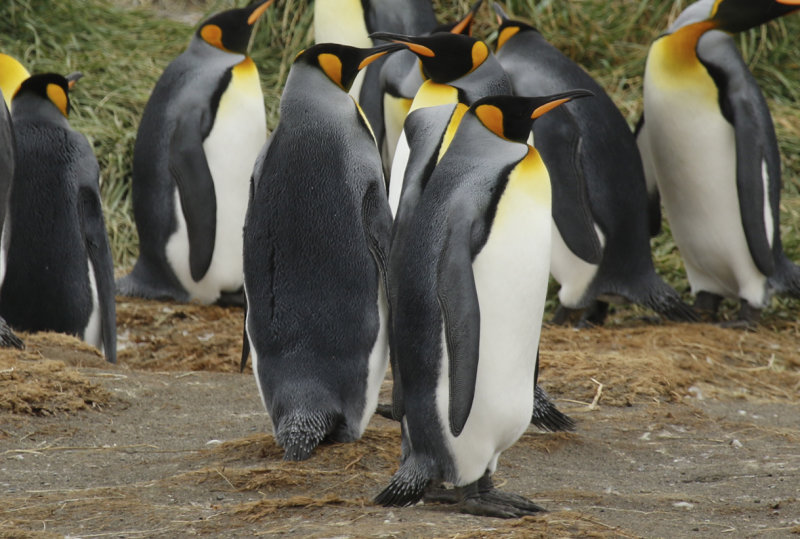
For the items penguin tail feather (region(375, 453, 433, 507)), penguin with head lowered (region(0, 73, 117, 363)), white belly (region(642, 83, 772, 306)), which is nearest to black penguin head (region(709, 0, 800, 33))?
white belly (region(642, 83, 772, 306))

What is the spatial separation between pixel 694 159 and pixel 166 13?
19.1 feet

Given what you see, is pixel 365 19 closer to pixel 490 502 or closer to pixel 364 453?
pixel 364 453

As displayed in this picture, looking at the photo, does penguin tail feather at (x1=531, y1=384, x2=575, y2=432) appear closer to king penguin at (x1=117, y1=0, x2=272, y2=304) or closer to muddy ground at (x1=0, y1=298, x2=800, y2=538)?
muddy ground at (x1=0, y1=298, x2=800, y2=538)

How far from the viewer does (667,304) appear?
542 cm

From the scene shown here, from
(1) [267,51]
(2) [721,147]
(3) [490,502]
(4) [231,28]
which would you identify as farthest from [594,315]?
(1) [267,51]

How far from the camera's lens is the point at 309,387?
10.3ft

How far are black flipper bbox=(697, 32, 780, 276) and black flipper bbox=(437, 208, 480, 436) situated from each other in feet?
10.2

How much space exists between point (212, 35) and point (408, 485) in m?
3.70

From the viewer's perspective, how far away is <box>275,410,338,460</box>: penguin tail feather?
298 cm

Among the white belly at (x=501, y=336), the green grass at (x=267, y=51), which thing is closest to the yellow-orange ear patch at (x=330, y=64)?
the white belly at (x=501, y=336)

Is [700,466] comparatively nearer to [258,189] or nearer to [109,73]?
[258,189]

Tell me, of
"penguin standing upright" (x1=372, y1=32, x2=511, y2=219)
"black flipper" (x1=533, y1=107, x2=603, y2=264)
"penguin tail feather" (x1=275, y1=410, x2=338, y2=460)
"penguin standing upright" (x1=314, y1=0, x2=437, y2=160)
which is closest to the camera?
"penguin tail feather" (x1=275, y1=410, x2=338, y2=460)

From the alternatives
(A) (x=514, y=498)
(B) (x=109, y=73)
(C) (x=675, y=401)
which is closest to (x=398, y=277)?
(A) (x=514, y=498)

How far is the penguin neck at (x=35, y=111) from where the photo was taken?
4613 millimetres
